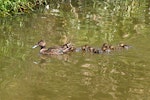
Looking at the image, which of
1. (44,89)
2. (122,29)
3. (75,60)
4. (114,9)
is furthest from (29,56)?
(114,9)

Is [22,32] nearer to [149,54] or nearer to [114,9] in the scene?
[149,54]

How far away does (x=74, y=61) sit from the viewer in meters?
10.2

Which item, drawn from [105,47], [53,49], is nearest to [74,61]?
Answer: [53,49]

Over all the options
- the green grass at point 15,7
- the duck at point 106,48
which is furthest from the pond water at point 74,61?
the green grass at point 15,7

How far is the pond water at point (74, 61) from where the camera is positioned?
27.8ft

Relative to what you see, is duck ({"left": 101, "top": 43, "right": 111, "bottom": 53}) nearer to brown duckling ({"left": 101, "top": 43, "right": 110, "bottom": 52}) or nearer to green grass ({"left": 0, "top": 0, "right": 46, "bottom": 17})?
brown duckling ({"left": 101, "top": 43, "right": 110, "bottom": 52})

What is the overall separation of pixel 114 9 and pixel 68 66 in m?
7.58

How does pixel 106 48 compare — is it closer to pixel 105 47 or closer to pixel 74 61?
pixel 105 47

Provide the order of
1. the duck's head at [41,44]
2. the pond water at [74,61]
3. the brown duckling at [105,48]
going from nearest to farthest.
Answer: the pond water at [74,61]
the brown duckling at [105,48]
the duck's head at [41,44]

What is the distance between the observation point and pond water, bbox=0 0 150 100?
8469mm

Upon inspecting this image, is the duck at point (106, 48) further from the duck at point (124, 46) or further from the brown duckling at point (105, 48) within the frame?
the duck at point (124, 46)

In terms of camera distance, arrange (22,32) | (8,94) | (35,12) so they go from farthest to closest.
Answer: (35,12) < (22,32) < (8,94)

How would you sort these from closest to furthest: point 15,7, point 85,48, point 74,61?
1. point 74,61
2. point 85,48
3. point 15,7

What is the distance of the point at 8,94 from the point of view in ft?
27.1
